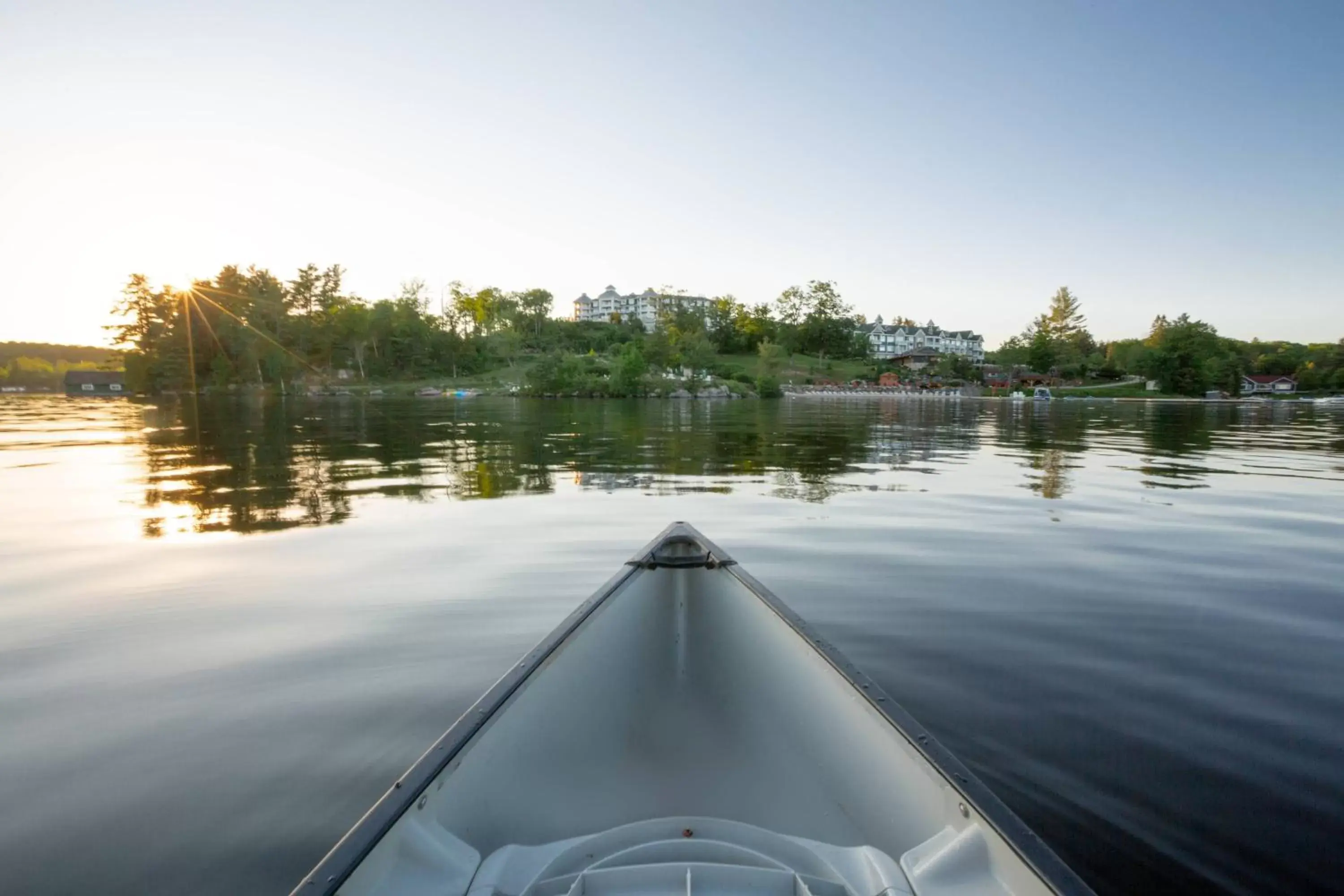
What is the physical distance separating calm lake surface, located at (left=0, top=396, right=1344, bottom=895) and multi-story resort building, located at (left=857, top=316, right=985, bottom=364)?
143308 mm

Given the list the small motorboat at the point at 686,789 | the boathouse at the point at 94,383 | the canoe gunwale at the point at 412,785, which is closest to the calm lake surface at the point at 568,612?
the small motorboat at the point at 686,789

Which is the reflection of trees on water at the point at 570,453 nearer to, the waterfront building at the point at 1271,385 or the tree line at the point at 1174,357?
the tree line at the point at 1174,357

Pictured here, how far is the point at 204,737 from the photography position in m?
3.78

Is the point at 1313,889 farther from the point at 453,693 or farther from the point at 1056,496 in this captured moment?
the point at 1056,496

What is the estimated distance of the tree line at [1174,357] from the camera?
9456cm

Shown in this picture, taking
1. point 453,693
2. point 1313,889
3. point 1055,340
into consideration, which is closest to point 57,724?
point 453,693

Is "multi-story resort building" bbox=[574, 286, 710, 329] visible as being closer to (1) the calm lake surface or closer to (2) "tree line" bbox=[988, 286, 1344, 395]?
(2) "tree line" bbox=[988, 286, 1344, 395]

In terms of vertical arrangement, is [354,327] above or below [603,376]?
above

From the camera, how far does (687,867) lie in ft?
7.43

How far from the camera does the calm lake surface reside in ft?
Answer: 9.84

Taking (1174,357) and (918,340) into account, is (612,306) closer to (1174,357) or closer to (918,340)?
(918,340)

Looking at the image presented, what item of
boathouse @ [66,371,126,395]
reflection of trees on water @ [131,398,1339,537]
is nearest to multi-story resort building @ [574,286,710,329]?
boathouse @ [66,371,126,395]

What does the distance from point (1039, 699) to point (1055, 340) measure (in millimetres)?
131865

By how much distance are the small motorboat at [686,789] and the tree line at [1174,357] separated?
116m
